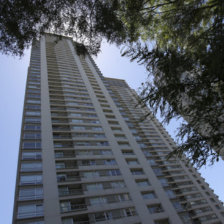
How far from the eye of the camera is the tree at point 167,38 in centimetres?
472

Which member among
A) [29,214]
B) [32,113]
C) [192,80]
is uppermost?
[32,113]

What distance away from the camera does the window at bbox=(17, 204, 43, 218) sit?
56.8 feet

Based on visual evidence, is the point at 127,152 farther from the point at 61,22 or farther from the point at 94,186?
the point at 61,22

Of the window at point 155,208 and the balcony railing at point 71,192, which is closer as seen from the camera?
the balcony railing at point 71,192

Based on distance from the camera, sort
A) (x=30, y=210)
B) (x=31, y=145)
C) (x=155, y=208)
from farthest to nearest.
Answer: (x=31, y=145) < (x=155, y=208) < (x=30, y=210)

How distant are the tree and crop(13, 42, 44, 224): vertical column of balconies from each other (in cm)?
418

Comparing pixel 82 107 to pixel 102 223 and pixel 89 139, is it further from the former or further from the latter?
pixel 102 223

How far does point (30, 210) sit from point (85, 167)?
858cm

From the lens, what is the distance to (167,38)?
6.83 meters

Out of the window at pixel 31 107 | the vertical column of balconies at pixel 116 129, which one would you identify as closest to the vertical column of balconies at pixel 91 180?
the vertical column of balconies at pixel 116 129

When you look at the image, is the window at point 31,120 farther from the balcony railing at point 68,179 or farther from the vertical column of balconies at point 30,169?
the balcony railing at point 68,179

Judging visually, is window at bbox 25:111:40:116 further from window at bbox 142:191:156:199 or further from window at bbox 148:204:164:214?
window at bbox 148:204:164:214

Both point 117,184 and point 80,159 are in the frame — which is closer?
point 117,184

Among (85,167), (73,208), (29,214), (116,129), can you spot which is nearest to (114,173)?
(85,167)
